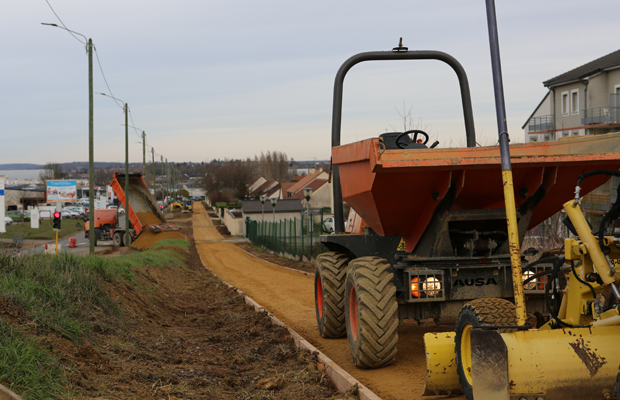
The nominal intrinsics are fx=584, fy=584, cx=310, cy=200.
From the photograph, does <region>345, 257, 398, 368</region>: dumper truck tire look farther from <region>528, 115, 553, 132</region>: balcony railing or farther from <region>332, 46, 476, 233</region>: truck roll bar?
<region>528, 115, 553, 132</region>: balcony railing

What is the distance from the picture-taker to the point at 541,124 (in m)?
42.9

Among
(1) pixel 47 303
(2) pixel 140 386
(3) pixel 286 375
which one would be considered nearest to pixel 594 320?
(3) pixel 286 375

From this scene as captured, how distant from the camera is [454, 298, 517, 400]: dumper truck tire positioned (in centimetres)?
484

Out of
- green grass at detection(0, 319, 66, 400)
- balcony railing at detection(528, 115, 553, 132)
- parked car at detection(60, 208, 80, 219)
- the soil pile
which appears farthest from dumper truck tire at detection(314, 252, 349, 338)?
parked car at detection(60, 208, 80, 219)

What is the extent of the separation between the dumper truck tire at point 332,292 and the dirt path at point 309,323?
0.23m

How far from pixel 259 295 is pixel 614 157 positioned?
11836mm

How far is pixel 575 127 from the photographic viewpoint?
3722 cm

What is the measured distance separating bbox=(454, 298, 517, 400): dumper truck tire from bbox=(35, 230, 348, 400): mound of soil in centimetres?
180

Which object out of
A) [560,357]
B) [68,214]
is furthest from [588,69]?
[68,214]

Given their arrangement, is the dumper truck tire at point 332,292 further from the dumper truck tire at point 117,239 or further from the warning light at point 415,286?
the dumper truck tire at point 117,239

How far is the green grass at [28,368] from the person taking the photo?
16.8 ft

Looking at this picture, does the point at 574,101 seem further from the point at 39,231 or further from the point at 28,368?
the point at 39,231

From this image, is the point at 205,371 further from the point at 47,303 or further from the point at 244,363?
the point at 47,303

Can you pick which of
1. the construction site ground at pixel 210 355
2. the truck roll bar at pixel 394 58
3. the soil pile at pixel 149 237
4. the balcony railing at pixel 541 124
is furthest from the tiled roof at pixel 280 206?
the truck roll bar at pixel 394 58
